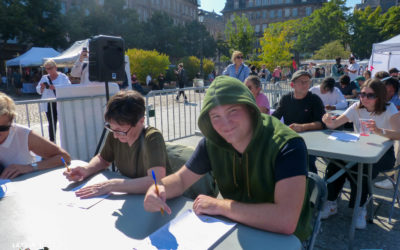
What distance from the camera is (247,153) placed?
4.81 ft

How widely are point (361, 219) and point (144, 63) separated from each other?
20746 mm

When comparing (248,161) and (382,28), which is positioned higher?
(382,28)

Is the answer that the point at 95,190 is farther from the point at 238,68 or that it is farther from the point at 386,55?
the point at 386,55

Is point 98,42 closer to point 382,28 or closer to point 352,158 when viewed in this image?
point 352,158

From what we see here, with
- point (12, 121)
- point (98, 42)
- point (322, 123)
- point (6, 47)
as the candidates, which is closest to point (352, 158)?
point (322, 123)

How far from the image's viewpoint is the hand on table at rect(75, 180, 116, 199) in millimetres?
1774

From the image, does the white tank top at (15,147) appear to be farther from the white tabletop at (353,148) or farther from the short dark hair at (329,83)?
the short dark hair at (329,83)

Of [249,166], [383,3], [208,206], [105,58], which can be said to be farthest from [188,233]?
[383,3]

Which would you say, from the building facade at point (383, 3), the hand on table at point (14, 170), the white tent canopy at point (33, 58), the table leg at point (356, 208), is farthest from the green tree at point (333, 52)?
the hand on table at point (14, 170)

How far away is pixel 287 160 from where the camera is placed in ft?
4.37

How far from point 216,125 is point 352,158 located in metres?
1.62

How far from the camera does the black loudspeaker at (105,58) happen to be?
4.52 m

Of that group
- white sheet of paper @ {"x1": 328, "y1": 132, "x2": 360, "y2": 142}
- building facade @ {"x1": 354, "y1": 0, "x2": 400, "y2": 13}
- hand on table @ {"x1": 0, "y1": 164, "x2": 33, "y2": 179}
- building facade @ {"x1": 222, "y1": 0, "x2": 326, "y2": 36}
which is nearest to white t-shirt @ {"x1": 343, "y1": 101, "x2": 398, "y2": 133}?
white sheet of paper @ {"x1": 328, "y1": 132, "x2": 360, "y2": 142}

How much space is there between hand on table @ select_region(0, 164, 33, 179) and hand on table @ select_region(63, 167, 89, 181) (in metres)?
0.43
